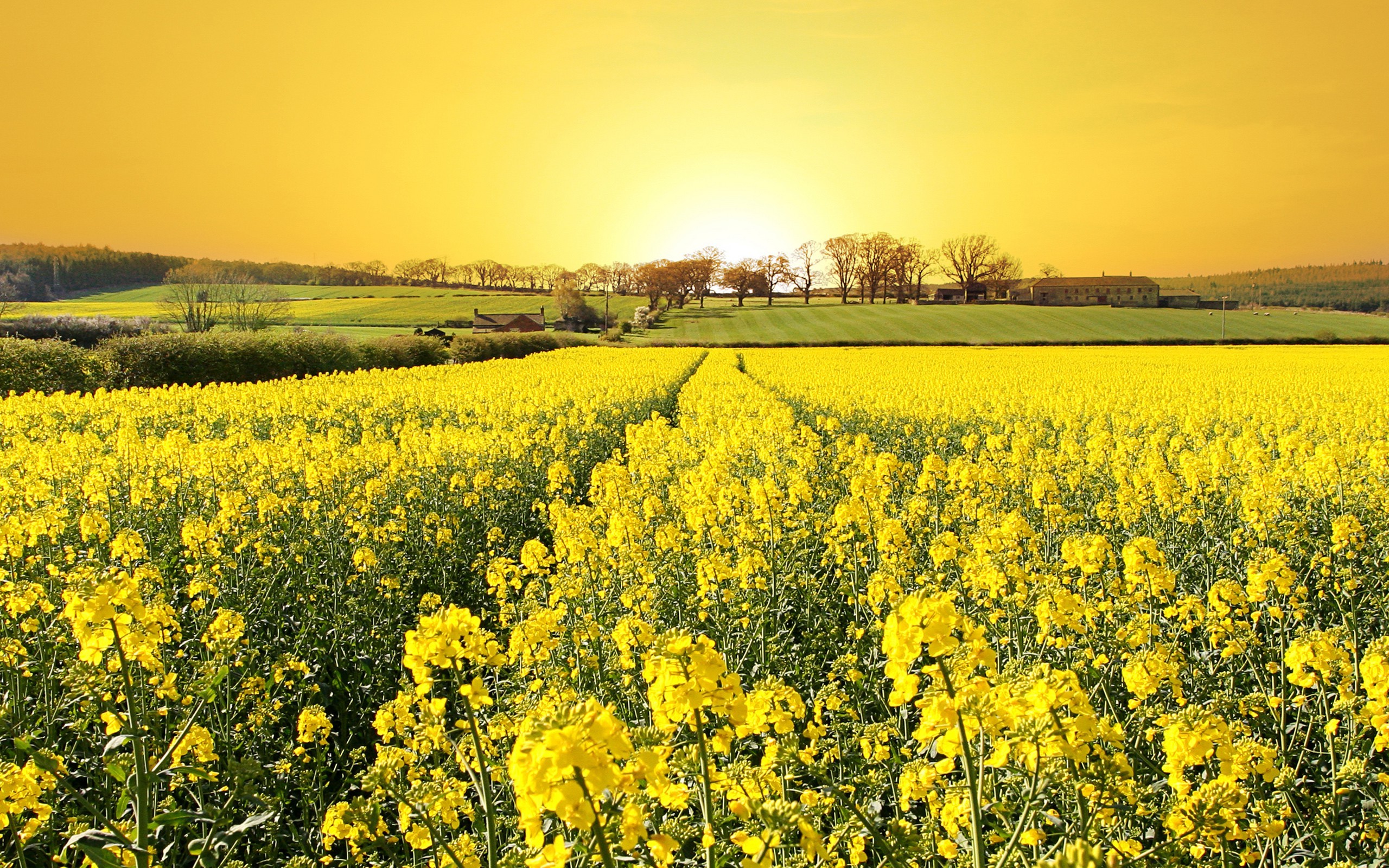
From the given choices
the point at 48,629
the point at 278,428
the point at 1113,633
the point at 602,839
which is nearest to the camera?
the point at 602,839

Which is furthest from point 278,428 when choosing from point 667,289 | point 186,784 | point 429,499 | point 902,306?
point 667,289

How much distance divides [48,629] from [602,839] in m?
4.93

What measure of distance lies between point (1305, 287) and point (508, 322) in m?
121

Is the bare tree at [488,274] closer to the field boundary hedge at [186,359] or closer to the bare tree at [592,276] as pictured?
the bare tree at [592,276]

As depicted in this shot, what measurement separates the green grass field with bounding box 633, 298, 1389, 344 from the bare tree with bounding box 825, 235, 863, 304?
1192 centimetres

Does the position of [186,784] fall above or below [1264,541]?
below

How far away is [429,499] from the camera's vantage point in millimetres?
8484

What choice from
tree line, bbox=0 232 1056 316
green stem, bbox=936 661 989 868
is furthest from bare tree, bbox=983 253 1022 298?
green stem, bbox=936 661 989 868

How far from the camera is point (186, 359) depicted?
25641 millimetres

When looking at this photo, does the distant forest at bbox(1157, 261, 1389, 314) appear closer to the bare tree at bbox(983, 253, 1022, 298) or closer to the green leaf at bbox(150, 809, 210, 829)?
the bare tree at bbox(983, 253, 1022, 298)

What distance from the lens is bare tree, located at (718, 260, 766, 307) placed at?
112062 millimetres

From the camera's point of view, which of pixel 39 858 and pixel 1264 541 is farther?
pixel 1264 541

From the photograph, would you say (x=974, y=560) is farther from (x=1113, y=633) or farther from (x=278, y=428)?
(x=278, y=428)

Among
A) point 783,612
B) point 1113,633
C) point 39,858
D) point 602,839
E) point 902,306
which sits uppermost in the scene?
point 902,306
